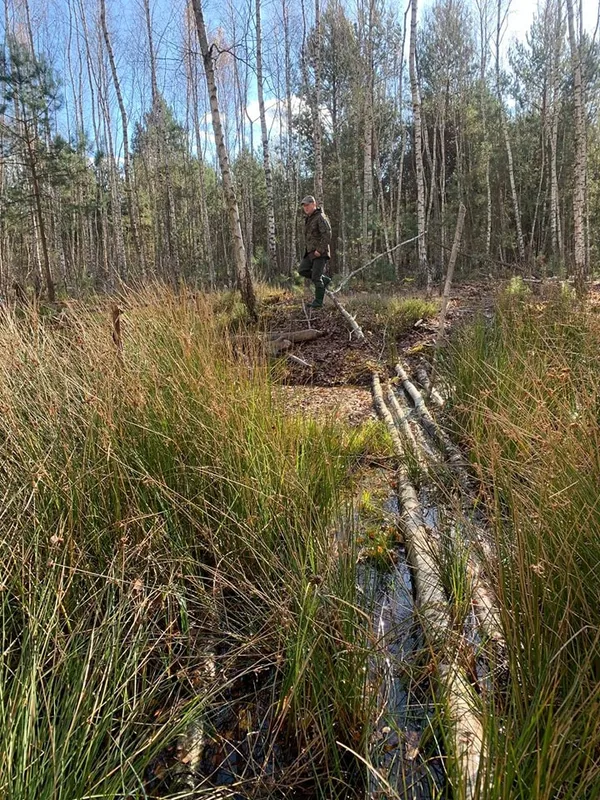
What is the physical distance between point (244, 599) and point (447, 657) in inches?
30.3

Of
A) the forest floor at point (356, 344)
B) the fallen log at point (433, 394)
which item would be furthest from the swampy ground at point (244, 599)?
the forest floor at point (356, 344)

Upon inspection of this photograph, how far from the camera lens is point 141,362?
3.09 m

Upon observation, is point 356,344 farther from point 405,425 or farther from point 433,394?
point 405,425

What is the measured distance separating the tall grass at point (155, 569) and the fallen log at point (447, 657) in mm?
243

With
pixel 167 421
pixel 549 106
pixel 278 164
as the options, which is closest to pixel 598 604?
pixel 167 421

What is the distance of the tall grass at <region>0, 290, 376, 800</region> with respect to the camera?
138 cm

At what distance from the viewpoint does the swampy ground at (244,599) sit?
1.27m

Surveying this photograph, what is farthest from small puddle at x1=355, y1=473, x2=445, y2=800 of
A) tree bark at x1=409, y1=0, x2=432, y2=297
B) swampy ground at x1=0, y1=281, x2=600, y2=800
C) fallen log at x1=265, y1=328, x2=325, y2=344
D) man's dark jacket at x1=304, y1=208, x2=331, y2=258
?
tree bark at x1=409, y1=0, x2=432, y2=297

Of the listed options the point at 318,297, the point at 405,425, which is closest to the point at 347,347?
the point at 318,297

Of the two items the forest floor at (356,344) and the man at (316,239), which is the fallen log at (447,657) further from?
the man at (316,239)

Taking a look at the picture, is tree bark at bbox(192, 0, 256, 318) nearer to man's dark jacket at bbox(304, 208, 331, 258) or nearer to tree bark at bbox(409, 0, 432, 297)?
man's dark jacket at bbox(304, 208, 331, 258)

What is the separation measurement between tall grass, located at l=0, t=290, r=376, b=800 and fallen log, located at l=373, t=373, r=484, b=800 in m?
0.24

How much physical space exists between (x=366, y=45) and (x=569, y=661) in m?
19.9

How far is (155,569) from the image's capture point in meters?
1.87
